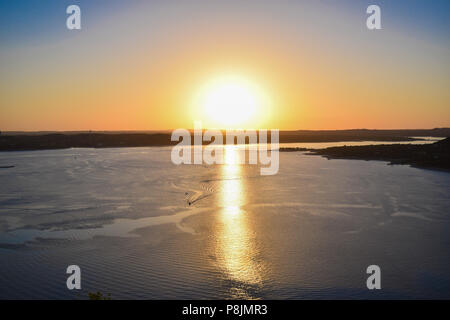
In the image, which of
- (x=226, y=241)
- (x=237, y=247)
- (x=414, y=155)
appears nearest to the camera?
(x=237, y=247)

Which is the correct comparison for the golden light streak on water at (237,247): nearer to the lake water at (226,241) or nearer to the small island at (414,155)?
the lake water at (226,241)

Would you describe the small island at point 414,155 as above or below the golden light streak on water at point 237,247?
above

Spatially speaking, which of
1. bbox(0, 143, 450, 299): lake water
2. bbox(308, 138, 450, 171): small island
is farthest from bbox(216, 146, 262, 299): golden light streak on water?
bbox(308, 138, 450, 171): small island

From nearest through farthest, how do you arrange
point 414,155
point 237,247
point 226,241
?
point 237,247, point 226,241, point 414,155

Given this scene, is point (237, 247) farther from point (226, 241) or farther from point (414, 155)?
point (414, 155)

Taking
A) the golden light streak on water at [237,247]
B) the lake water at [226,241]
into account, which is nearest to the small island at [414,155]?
the lake water at [226,241]

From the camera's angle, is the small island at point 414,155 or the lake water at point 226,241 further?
the small island at point 414,155

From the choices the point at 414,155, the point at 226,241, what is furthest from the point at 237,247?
the point at 414,155

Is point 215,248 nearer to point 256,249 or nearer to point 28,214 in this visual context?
point 256,249
